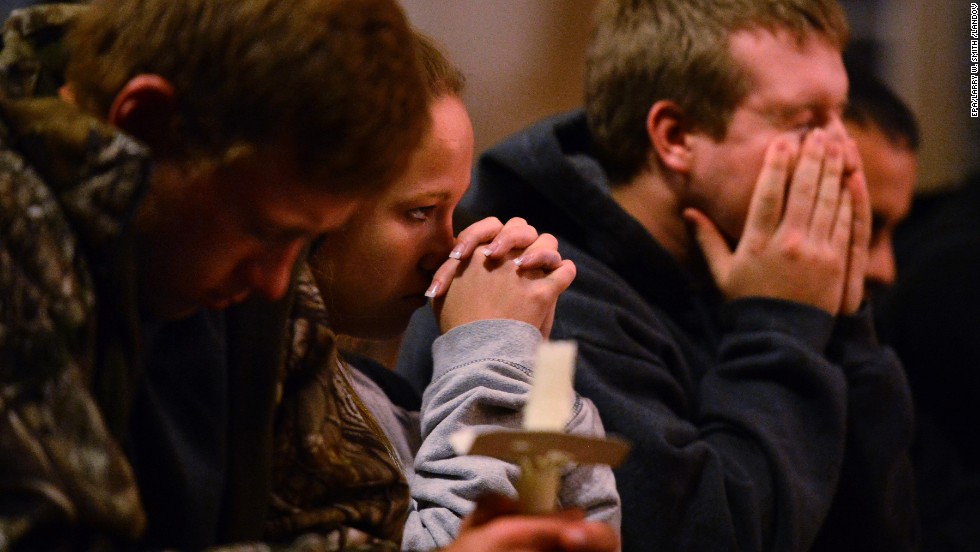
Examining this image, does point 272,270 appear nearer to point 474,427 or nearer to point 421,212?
point 474,427

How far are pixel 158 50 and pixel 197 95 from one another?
5 cm

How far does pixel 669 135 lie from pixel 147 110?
4.04 feet

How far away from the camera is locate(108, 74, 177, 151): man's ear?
979mm

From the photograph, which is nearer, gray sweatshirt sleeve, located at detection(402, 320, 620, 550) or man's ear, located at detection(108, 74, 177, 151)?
man's ear, located at detection(108, 74, 177, 151)

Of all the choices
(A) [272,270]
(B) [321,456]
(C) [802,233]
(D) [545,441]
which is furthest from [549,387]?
(C) [802,233]

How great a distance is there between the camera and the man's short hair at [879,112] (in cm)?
253

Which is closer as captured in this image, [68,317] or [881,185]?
[68,317]

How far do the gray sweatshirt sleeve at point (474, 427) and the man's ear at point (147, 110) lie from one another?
501mm

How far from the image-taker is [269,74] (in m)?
0.96

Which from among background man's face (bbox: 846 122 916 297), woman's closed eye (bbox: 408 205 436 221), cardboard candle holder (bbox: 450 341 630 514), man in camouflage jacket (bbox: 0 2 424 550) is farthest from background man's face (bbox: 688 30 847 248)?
cardboard candle holder (bbox: 450 341 630 514)

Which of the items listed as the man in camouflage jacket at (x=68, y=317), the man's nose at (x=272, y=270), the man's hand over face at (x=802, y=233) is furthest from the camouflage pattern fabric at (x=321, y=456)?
the man's hand over face at (x=802, y=233)

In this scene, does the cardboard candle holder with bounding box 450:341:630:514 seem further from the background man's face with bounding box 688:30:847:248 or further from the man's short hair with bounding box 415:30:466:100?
the background man's face with bounding box 688:30:847:248

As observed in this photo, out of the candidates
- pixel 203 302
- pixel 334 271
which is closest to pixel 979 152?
pixel 334 271

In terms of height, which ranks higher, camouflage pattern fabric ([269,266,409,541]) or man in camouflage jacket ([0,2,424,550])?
man in camouflage jacket ([0,2,424,550])
